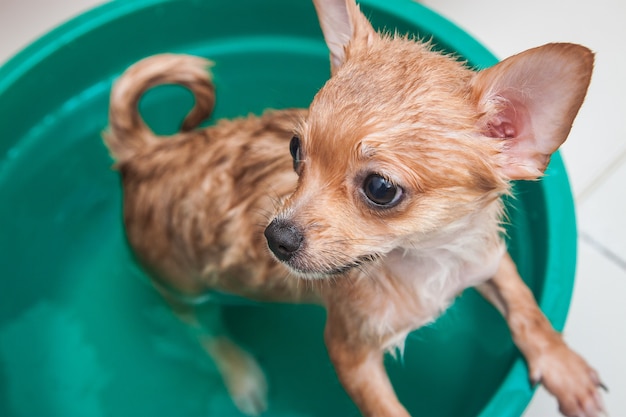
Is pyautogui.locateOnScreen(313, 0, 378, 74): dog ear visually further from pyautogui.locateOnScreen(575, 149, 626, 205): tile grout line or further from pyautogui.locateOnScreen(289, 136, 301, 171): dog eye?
pyautogui.locateOnScreen(575, 149, 626, 205): tile grout line

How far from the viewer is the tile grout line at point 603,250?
84.7 inches

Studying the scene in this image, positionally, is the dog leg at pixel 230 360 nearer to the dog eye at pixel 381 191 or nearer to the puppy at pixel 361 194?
the puppy at pixel 361 194

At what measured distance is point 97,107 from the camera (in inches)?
91.2

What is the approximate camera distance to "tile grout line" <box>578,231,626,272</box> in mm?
2150

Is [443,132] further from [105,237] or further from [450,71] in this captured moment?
[105,237]

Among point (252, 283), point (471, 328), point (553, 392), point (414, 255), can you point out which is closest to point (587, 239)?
point (471, 328)

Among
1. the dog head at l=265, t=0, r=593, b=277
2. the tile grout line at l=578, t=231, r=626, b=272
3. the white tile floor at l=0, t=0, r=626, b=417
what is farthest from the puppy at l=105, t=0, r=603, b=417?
the tile grout line at l=578, t=231, r=626, b=272

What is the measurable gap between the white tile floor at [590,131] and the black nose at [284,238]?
1.21 meters

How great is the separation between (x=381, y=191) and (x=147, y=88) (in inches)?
35.7

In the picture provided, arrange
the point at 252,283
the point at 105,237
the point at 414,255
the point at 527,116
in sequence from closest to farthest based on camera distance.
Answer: the point at 527,116 → the point at 414,255 → the point at 252,283 → the point at 105,237

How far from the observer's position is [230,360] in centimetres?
214

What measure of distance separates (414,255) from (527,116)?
1.46 feet

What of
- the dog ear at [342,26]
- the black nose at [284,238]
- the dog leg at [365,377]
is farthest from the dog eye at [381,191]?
the dog leg at [365,377]

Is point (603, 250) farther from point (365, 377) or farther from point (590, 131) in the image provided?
point (365, 377)
